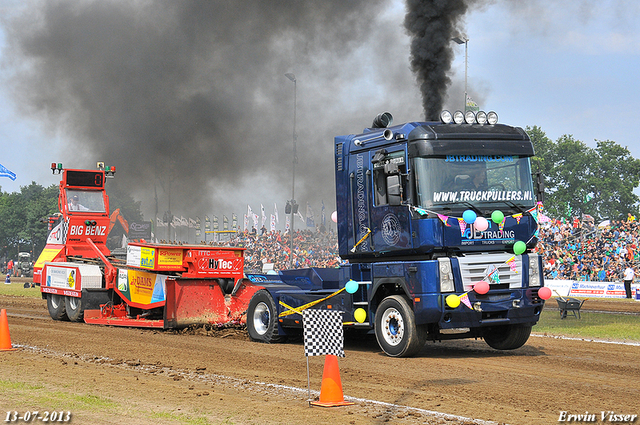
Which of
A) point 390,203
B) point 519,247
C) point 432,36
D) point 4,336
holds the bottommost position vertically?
point 4,336

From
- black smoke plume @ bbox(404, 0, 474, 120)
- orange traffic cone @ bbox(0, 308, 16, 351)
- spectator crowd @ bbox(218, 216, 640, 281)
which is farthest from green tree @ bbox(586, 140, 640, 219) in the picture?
orange traffic cone @ bbox(0, 308, 16, 351)

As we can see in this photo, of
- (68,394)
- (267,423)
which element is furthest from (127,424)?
(68,394)

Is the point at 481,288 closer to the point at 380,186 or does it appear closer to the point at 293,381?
the point at 380,186

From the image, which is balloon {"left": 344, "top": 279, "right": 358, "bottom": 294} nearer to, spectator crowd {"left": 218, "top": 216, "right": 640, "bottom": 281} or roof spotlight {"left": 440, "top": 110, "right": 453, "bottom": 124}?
roof spotlight {"left": 440, "top": 110, "right": 453, "bottom": 124}

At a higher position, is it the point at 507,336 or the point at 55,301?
the point at 55,301

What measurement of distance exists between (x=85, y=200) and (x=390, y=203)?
11253mm

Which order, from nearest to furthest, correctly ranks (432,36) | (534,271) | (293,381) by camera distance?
1. (293,381)
2. (534,271)
3. (432,36)

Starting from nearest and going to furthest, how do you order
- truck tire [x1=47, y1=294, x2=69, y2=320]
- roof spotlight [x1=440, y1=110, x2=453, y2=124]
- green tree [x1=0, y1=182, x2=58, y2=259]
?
1. roof spotlight [x1=440, y1=110, x2=453, y2=124]
2. truck tire [x1=47, y1=294, x2=69, y2=320]
3. green tree [x1=0, y1=182, x2=58, y2=259]

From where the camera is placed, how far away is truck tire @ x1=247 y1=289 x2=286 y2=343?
12.4 m

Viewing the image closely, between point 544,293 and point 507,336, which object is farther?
point 507,336

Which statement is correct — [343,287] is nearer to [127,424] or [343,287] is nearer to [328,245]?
[127,424]

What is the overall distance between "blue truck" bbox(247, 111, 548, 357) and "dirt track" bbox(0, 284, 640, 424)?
0.67m

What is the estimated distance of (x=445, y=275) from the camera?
983cm

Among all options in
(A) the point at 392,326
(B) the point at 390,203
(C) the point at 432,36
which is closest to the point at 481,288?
(A) the point at 392,326
